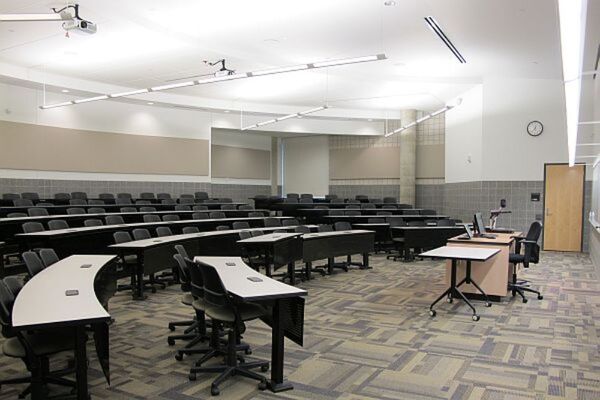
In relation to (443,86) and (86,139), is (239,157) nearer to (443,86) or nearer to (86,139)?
(86,139)

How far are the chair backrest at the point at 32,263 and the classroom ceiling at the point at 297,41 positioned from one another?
479 centimetres

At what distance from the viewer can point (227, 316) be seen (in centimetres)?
375

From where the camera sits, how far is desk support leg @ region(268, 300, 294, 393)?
11.9ft

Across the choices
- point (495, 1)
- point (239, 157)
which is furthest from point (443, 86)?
point (239, 157)

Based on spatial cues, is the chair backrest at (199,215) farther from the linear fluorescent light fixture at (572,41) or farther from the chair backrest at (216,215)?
the linear fluorescent light fixture at (572,41)

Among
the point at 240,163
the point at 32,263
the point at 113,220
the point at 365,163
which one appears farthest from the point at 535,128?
the point at 32,263

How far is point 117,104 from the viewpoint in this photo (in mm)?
14336

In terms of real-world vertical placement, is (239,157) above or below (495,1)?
below

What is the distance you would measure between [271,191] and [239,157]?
6.92 ft

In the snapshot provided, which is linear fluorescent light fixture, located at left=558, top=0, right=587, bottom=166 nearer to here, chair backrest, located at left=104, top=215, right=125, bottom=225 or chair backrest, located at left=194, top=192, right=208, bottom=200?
chair backrest, located at left=104, top=215, right=125, bottom=225

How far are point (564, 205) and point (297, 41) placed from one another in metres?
7.58

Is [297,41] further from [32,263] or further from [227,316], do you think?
[227,316]

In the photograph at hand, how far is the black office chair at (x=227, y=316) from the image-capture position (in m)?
3.63

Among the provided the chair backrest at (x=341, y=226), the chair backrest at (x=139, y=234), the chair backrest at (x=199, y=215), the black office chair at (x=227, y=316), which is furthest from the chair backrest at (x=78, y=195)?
the black office chair at (x=227, y=316)
